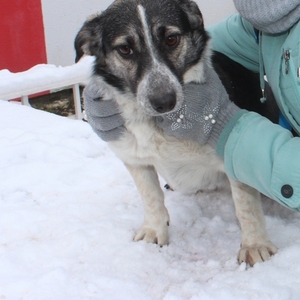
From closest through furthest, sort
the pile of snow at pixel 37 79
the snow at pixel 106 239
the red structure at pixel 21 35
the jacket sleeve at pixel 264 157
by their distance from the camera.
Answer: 1. the jacket sleeve at pixel 264 157
2. the snow at pixel 106 239
3. the pile of snow at pixel 37 79
4. the red structure at pixel 21 35

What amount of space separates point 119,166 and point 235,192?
953 millimetres

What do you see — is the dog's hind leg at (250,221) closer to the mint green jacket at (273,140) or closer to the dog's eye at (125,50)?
the mint green jacket at (273,140)

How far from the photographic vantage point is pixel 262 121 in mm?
1736

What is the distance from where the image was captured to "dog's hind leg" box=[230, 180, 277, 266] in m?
1.99

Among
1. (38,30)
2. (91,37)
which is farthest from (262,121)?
(38,30)

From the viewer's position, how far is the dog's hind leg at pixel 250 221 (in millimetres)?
1987

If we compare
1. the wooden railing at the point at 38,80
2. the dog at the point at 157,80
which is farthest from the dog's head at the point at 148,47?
the wooden railing at the point at 38,80

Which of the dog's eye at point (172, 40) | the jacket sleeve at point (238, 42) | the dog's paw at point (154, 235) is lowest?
the dog's paw at point (154, 235)

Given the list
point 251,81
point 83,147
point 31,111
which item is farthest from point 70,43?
point 251,81

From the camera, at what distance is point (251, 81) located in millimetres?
2381

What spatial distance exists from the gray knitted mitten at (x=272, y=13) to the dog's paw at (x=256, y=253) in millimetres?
→ 884

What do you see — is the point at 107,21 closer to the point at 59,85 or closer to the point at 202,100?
the point at 202,100

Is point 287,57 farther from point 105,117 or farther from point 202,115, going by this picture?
point 105,117

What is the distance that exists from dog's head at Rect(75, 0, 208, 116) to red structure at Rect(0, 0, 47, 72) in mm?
→ 2914
